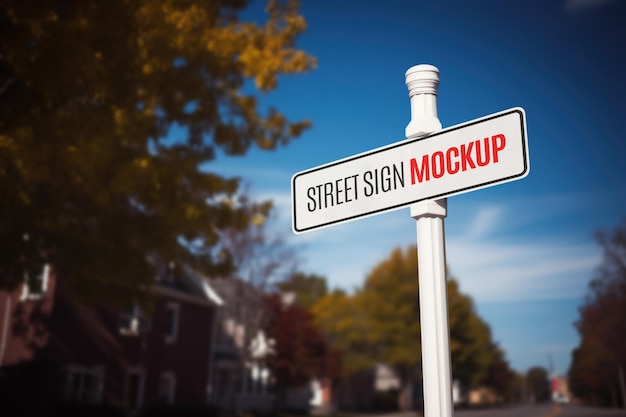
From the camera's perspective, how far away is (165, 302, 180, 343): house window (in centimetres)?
3109

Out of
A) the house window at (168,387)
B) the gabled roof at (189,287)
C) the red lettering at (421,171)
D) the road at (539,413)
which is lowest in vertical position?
the road at (539,413)

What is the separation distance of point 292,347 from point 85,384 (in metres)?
13.4

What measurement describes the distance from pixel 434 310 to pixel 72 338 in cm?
2590

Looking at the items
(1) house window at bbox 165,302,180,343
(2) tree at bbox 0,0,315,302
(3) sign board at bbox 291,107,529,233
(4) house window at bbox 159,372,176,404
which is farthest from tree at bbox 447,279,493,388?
(3) sign board at bbox 291,107,529,233

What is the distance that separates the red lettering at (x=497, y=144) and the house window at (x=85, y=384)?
25.1 meters

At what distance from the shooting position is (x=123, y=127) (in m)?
12.4

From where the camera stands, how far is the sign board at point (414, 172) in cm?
216

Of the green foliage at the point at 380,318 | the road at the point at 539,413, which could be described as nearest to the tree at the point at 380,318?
the green foliage at the point at 380,318

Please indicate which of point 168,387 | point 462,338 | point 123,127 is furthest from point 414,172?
point 462,338

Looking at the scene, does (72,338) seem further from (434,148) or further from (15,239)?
(434,148)

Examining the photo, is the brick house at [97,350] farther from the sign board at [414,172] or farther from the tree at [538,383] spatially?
the tree at [538,383]

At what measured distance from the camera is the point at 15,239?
46.1ft

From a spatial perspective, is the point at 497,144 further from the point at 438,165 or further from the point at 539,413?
the point at 539,413

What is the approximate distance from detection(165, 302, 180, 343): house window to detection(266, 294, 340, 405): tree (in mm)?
5990
